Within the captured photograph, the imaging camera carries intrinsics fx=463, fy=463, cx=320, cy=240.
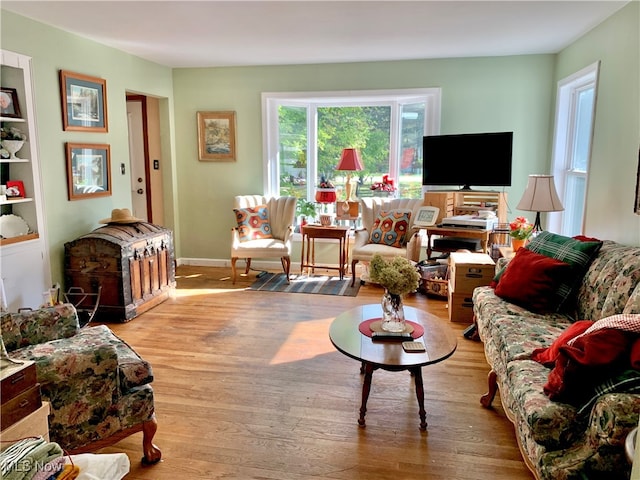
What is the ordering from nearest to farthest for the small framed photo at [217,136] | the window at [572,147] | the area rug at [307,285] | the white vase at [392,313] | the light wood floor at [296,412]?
1. the light wood floor at [296,412]
2. the white vase at [392,313]
3. the window at [572,147]
4. the area rug at [307,285]
5. the small framed photo at [217,136]

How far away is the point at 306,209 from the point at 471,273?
2.25 m

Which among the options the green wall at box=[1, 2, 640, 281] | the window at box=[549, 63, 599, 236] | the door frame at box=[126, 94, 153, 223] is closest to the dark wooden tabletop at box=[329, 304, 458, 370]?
the green wall at box=[1, 2, 640, 281]

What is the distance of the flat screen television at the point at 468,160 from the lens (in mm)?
4523

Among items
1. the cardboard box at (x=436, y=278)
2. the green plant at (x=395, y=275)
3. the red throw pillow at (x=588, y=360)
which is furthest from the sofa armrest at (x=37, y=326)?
the cardboard box at (x=436, y=278)

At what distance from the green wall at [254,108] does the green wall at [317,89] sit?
0.01 meters

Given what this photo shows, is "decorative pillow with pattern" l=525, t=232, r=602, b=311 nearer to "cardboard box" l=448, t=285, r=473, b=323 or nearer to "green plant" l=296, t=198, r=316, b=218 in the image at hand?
"cardboard box" l=448, t=285, r=473, b=323

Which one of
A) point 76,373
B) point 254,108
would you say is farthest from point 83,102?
point 76,373

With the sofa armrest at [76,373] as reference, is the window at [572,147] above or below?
above

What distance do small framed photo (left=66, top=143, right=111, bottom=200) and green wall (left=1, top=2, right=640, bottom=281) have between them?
8cm

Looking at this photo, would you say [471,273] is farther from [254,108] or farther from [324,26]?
[254,108]

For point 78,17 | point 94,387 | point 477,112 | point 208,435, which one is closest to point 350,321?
point 208,435

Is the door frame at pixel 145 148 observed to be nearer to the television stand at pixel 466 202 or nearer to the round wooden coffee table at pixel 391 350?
the television stand at pixel 466 202

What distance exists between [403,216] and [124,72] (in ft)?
10.6

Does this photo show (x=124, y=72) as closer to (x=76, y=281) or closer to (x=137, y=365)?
(x=76, y=281)
